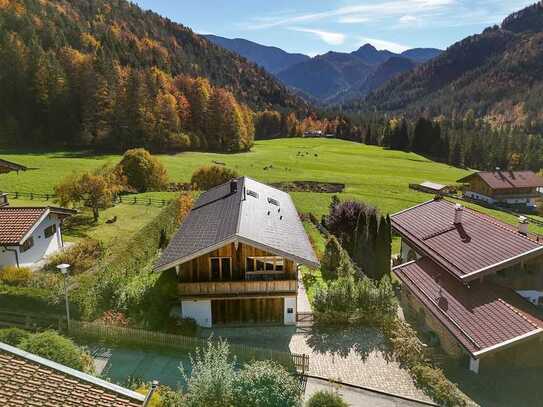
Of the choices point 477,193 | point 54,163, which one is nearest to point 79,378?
point 54,163

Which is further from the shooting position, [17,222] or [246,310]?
[17,222]

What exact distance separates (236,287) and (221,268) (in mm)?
1357

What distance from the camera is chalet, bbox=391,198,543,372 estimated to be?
19.2 meters

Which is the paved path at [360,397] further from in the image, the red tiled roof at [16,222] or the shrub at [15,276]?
the red tiled roof at [16,222]

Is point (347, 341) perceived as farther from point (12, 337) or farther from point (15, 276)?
point (15, 276)

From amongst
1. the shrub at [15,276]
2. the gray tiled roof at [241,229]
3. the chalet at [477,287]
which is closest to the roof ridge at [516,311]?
the chalet at [477,287]

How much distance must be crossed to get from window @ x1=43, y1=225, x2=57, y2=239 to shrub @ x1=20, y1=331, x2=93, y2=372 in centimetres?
1507

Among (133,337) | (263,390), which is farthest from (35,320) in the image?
(263,390)

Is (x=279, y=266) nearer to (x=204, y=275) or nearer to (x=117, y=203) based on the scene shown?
(x=204, y=275)

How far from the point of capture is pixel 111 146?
8831cm

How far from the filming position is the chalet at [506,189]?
7256 centimetres

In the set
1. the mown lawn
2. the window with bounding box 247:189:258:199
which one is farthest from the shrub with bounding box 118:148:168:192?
the window with bounding box 247:189:258:199

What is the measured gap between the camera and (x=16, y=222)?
27406mm

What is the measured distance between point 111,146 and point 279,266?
7566 centimetres
